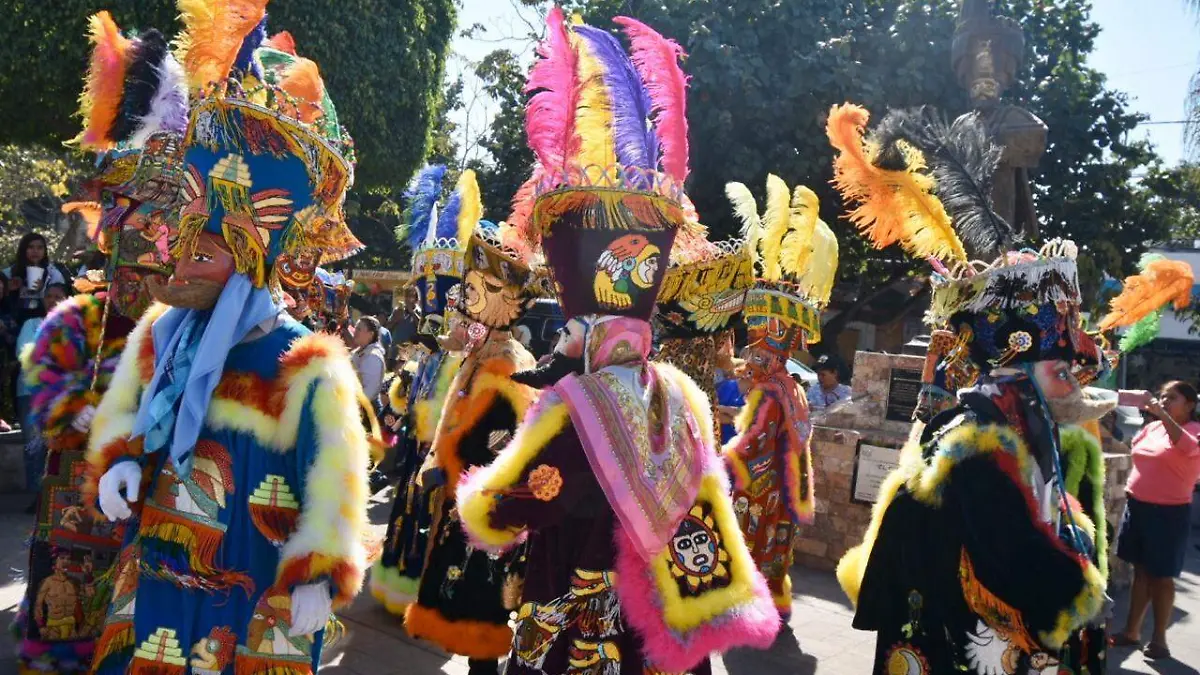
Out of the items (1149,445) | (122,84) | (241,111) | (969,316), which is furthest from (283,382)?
(1149,445)

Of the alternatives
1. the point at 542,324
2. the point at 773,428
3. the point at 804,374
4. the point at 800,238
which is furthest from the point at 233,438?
the point at 804,374

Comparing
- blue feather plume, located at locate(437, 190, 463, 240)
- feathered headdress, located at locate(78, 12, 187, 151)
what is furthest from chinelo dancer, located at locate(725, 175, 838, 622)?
feathered headdress, located at locate(78, 12, 187, 151)

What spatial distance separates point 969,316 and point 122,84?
3649mm

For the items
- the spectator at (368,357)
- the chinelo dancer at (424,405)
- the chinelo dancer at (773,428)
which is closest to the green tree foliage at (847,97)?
the spectator at (368,357)

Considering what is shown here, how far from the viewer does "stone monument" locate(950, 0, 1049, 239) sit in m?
8.05

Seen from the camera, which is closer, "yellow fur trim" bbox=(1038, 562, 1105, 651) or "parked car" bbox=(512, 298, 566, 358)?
"yellow fur trim" bbox=(1038, 562, 1105, 651)

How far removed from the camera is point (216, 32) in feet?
9.93

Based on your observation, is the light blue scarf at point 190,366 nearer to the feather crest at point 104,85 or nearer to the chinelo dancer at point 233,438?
the chinelo dancer at point 233,438

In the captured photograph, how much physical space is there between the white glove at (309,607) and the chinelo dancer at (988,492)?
2233mm

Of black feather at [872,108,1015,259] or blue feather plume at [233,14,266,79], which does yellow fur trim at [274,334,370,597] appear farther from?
black feather at [872,108,1015,259]

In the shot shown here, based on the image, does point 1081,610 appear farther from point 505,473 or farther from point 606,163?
point 606,163

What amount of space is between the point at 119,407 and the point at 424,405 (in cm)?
242

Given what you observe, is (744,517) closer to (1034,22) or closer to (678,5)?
(678,5)

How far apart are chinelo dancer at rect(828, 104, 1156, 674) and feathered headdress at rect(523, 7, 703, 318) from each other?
141 centimetres
